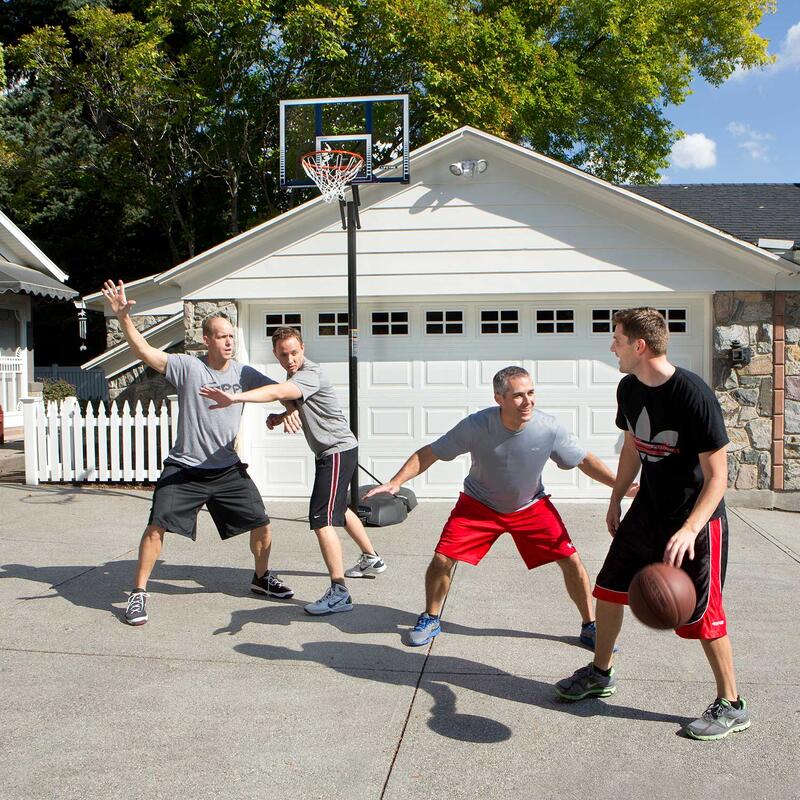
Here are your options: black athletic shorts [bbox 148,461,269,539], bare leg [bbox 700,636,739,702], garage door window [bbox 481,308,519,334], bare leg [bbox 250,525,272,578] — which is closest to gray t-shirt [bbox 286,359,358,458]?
black athletic shorts [bbox 148,461,269,539]

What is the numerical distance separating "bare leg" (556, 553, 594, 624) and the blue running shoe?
0.76 m

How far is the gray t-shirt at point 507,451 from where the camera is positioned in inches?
178

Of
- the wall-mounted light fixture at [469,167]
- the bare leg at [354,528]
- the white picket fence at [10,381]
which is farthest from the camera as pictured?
the white picket fence at [10,381]

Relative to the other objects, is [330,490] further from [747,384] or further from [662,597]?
[747,384]

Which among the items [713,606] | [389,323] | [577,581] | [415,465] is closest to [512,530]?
[577,581]

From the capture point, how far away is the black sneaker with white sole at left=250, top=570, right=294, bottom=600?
18.6 feet

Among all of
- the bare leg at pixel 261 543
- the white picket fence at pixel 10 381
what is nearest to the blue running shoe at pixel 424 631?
the bare leg at pixel 261 543

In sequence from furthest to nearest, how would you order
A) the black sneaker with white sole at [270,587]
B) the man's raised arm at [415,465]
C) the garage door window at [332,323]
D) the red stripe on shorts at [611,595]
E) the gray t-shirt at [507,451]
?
1. the garage door window at [332,323]
2. the black sneaker with white sole at [270,587]
3. the gray t-shirt at [507,451]
4. the man's raised arm at [415,465]
5. the red stripe on shorts at [611,595]

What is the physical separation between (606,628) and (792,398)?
243 inches

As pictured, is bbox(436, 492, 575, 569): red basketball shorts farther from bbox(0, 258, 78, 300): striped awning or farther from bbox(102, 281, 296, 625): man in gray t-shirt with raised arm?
bbox(0, 258, 78, 300): striped awning

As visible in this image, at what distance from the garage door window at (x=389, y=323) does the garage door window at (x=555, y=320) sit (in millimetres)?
1480

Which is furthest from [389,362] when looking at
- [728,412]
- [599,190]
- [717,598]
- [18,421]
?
[18,421]

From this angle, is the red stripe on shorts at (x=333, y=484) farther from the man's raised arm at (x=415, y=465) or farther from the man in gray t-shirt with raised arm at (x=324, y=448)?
the man's raised arm at (x=415, y=465)

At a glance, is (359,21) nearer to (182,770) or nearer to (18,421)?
(18,421)
